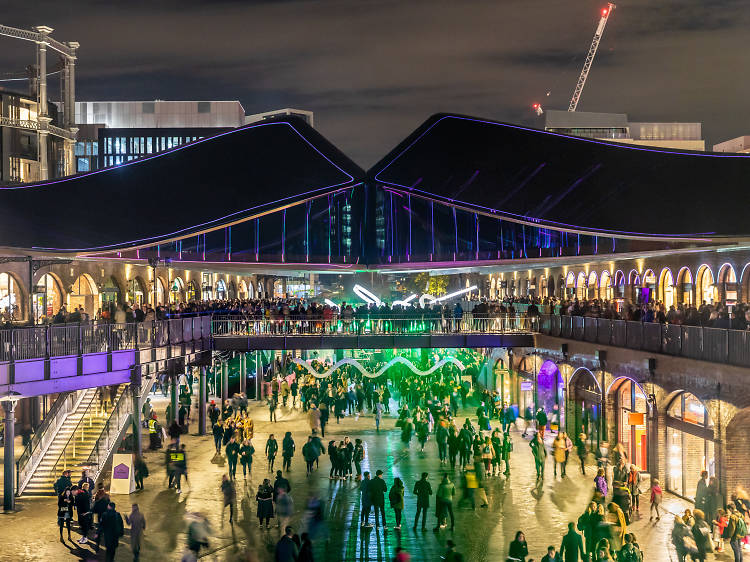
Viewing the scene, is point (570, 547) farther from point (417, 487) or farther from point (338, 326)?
point (338, 326)

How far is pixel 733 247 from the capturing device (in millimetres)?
28656

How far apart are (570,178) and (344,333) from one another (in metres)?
10.6

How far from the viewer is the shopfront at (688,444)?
2130 centimetres

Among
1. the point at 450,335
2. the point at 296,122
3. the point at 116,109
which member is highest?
the point at 116,109

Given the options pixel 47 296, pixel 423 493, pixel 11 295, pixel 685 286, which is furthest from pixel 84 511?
pixel 47 296

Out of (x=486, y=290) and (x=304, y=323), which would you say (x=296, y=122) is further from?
(x=486, y=290)

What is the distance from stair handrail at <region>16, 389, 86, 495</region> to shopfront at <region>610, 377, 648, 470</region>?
1528 cm

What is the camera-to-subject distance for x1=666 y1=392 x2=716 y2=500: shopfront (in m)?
21.3

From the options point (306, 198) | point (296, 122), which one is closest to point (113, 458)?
point (306, 198)

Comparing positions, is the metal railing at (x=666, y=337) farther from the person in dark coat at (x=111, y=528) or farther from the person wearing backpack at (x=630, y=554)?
the person in dark coat at (x=111, y=528)

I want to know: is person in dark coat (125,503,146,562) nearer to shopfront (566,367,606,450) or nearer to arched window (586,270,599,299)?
shopfront (566,367,606,450)

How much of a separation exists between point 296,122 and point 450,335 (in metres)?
18.5

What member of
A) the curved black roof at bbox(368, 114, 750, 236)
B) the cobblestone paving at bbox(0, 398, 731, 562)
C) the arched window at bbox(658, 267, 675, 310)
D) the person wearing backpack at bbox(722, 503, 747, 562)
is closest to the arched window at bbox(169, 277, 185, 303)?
the curved black roof at bbox(368, 114, 750, 236)

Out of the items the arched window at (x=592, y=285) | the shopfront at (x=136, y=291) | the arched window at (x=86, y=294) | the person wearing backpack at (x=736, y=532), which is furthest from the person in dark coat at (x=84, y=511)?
the shopfront at (x=136, y=291)
